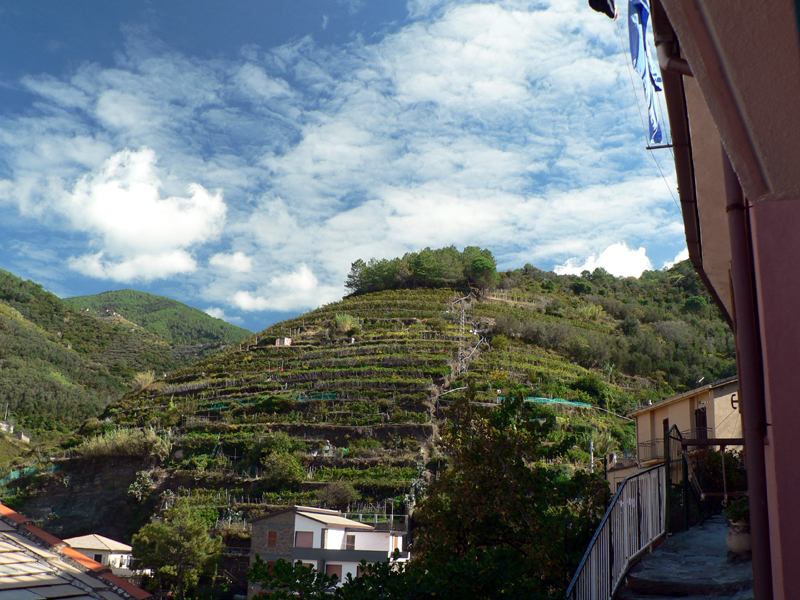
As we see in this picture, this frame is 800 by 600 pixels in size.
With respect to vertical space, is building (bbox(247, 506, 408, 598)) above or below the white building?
above

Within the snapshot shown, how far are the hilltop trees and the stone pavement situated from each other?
75769mm

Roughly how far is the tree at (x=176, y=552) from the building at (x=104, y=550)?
294cm

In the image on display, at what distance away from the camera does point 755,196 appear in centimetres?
214

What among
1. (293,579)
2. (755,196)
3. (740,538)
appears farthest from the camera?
(293,579)

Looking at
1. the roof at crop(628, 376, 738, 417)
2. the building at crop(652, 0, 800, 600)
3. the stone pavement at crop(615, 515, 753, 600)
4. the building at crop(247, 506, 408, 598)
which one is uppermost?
the roof at crop(628, 376, 738, 417)

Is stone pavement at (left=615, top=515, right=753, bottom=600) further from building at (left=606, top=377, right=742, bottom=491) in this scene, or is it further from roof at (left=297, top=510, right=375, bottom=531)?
roof at (left=297, top=510, right=375, bottom=531)

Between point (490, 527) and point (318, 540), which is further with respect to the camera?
point (318, 540)

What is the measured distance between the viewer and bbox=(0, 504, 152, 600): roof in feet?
22.1

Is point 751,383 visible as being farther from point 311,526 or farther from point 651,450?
point 311,526

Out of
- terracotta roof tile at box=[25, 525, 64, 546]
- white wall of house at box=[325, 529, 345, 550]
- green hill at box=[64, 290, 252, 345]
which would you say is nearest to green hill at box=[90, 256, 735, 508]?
white wall of house at box=[325, 529, 345, 550]

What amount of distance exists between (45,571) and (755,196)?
8467mm

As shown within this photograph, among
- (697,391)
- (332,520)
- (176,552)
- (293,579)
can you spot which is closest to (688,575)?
(293,579)

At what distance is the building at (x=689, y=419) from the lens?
59.5 ft

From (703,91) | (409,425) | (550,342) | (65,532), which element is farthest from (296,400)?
(703,91)
